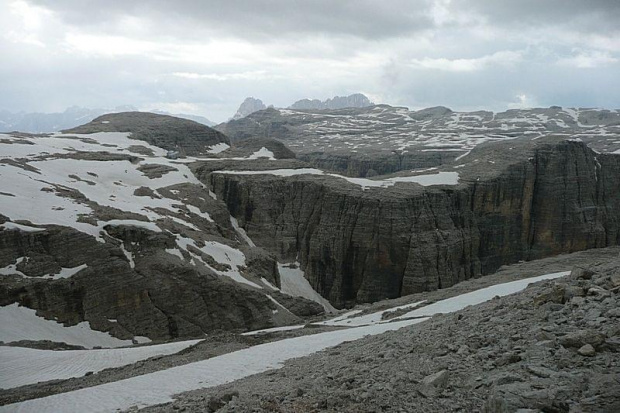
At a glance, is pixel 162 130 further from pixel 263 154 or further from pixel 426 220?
pixel 426 220

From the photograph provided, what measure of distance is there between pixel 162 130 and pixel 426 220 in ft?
216

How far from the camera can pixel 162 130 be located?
105688 mm

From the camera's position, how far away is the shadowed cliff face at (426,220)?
2491 inches

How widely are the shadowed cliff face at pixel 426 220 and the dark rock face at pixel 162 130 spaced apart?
100 ft

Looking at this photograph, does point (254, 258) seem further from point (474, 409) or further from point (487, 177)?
point (474, 409)

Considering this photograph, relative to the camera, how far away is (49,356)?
27125mm

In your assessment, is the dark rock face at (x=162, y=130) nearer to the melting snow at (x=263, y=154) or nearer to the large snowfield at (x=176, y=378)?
the melting snow at (x=263, y=154)

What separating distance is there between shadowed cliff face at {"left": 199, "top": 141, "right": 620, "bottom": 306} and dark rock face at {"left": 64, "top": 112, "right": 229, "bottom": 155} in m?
30.5

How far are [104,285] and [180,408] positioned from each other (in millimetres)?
30425

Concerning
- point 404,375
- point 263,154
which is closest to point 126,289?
point 404,375

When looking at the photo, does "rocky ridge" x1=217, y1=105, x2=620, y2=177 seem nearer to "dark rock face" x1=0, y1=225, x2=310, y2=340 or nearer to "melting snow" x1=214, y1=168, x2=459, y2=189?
"melting snow" x1=214, y1=168, x2=459, y2=189

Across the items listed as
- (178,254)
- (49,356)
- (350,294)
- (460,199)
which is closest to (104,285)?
(178,254)

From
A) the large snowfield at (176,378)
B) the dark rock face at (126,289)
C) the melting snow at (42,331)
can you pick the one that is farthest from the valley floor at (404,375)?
the dark rock face at (126,289)

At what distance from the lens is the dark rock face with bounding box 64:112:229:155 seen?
100375 mm
